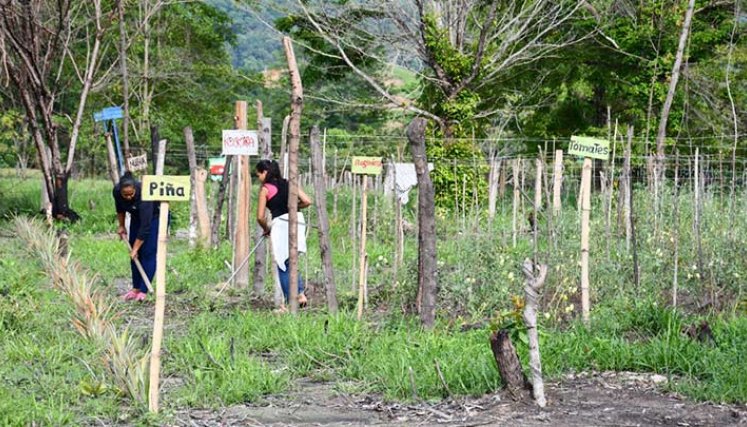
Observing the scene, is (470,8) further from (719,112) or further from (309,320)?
(309,320)

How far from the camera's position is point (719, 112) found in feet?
86.2

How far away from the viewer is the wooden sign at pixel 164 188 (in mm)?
6211

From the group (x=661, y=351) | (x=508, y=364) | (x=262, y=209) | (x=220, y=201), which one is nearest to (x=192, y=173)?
(x=220, y=201)

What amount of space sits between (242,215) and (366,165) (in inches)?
73.7

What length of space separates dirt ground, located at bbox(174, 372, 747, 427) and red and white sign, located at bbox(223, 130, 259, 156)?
4.08 meters

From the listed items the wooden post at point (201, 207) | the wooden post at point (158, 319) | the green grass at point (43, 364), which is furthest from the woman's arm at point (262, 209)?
the wooden post at point (201, 207)

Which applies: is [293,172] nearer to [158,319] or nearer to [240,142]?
[240,142]

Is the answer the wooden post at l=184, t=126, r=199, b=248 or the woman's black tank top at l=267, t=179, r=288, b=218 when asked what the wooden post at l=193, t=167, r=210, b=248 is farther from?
the woman's black tank top at l=267, t=179, r=288, b=218

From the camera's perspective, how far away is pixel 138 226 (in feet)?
36.4

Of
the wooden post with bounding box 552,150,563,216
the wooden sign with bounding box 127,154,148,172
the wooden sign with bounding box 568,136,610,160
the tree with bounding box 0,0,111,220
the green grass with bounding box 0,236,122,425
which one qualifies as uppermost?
the tree with bounding box 0,0,111,220

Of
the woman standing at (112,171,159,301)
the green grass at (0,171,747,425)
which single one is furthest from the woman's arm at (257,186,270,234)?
the woman standing at (112,171,159,301)

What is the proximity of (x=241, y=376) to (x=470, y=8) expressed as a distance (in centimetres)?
1630

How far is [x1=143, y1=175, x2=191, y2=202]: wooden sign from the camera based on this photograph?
621cm

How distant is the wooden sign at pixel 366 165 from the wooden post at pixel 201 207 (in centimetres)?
525
